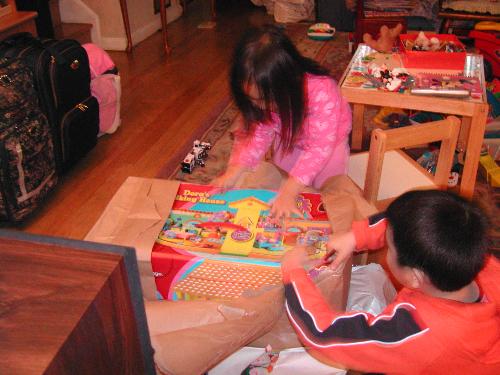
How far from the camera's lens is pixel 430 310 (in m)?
0.79

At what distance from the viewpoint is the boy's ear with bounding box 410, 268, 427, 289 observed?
80cm

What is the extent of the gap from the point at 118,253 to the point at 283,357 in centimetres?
71

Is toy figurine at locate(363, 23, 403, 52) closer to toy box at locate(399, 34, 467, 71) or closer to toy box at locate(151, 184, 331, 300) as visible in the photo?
Result: toy box at locate(399, 34, 467, 71)

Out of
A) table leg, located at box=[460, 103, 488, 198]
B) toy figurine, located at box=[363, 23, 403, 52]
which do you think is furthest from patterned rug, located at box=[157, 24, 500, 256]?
toy figurine, located at box=[363, 23, 403, 52]

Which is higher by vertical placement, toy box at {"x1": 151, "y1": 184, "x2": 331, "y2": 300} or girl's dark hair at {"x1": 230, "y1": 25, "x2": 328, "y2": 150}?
girl's dark hair at {"x1": 230, "y1": 25, "x2": 328, "y2": 150}

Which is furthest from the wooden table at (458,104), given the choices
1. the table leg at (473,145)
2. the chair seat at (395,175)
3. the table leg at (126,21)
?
the table leg at (126,21)

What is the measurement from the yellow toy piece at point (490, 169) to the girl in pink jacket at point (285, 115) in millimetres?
848

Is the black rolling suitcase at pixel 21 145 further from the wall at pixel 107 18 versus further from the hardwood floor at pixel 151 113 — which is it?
the wall at pixel 107 18

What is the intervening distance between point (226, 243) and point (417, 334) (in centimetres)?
45

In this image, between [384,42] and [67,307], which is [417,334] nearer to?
[67,307]

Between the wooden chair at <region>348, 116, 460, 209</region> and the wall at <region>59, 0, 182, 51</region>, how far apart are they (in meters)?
2.37

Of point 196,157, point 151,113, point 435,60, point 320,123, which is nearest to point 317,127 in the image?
point 320,123

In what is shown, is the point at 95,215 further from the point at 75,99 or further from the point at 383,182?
the point at 383,182

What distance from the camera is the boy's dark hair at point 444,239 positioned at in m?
0.77
